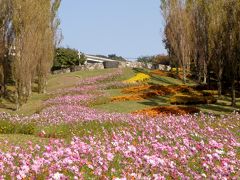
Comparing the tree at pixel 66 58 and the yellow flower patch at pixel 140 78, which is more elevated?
the tree at pixel 66 58

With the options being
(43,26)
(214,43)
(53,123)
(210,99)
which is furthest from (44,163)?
(43,26)

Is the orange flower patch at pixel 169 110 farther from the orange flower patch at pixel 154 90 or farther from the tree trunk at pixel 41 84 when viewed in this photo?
the tree trunk at pixel 41 84

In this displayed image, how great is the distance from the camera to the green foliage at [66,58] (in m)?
62.3

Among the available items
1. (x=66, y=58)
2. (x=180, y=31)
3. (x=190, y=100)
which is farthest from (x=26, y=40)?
(x=66, y=58)

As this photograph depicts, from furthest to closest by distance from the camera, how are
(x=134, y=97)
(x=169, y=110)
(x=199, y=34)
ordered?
1. (x=199, y=34)
2. (x=134, y=97)
3. (x=169, y=110)

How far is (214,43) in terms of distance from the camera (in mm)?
29703

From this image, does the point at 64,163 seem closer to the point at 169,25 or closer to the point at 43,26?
the point at 43,26

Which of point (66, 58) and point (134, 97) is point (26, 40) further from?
point (66, 58)

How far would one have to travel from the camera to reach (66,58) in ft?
206

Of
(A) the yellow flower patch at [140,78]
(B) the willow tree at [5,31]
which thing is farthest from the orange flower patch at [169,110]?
(A) the yellow flower patch at [140,78]

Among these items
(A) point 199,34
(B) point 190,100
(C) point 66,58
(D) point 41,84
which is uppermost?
(A) point 199,34

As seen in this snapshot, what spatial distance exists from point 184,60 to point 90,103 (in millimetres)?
18259

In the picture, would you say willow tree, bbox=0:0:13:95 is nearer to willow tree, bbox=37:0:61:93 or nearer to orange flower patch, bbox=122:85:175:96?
willow tree, bbox=37:0:61:93

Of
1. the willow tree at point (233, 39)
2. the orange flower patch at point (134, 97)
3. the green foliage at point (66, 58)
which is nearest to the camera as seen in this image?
the willow tree at point (233, 39)
